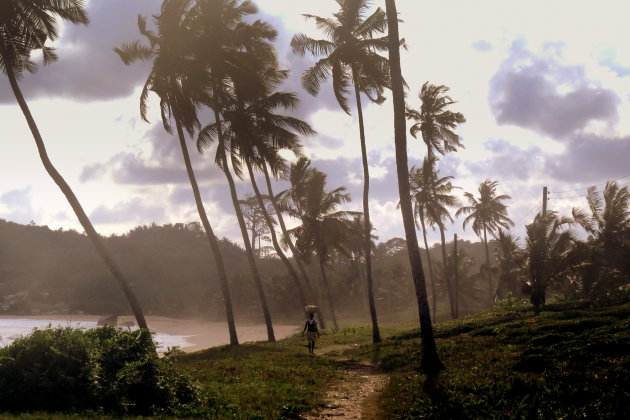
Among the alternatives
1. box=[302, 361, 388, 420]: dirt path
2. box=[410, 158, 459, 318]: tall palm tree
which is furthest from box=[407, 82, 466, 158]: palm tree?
box=[302, 361, 388, 420]: dirt path

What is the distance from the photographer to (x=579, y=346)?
39.3ft

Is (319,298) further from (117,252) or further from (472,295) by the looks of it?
(117,252)

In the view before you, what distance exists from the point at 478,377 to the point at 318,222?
25.7 metres

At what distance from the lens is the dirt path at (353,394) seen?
10.2 meters

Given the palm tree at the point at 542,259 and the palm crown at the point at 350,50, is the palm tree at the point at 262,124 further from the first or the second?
Answer: the palm tree at the point at 542,259

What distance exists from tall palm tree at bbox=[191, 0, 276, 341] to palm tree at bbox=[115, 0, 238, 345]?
0.78m

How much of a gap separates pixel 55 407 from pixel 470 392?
823 cm

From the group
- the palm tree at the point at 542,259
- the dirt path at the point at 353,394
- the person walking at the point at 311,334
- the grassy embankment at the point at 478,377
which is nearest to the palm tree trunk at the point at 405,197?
the grassy embankment at the point at 478,377

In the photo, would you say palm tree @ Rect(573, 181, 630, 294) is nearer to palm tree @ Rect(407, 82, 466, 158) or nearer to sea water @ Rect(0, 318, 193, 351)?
palm tree @ Rect(407, 82, 466, 158)

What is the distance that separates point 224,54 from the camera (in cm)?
2478

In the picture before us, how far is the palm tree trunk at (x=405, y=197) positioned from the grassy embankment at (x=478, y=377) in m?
0.87

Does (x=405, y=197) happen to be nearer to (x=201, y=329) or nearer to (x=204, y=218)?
(x=204, y=218)

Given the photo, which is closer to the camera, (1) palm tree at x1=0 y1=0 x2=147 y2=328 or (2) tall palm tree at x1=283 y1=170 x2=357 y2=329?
(1) palm tree at x1=0 y1=0 x2=147 y2=328

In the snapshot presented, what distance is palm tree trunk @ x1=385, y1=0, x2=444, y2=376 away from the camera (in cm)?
1380
